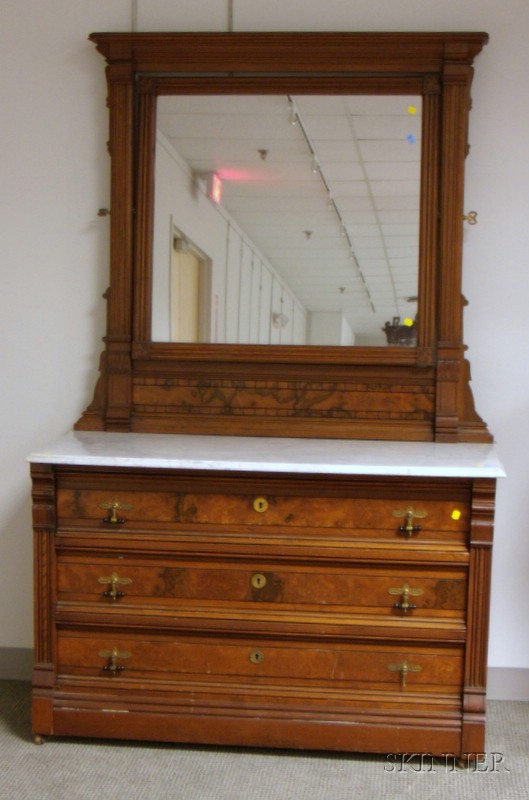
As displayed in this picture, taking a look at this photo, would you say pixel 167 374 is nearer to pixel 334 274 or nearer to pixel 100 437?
pixel 100 437

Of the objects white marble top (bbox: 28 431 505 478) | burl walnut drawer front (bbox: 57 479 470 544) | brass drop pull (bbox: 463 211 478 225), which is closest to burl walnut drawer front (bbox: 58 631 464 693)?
burl walnut drawer front (bbox: 57 479 470 544)

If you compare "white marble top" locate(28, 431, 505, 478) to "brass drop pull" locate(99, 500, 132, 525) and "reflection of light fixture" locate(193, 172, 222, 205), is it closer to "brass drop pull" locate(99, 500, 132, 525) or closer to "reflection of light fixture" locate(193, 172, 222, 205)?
"brass drop pull" locate(99, 500, 132, 525)

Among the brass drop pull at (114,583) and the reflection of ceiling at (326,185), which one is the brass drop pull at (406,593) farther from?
the reflection of ceiling at (326,185)

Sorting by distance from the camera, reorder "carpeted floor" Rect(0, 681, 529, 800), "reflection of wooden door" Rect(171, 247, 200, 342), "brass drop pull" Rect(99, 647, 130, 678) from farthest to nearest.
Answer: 1. "reflection of wooden door" Rect(171, 247, 200, 342)
2. "brass drop pull" Rect(99, 647, 130, 678)
3. "carpeted floor" Rect(0, 681, 529, 800)

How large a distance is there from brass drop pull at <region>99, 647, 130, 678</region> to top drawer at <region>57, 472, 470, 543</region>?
37 cm

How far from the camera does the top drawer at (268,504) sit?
2732 mm

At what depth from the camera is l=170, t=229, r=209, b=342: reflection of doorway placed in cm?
328

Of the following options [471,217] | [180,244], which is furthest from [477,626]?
[180,244]

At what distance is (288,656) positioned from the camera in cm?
279

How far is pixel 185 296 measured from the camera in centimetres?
329

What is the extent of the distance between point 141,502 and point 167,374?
649mm

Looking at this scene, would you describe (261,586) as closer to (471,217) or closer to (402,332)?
(402,332)

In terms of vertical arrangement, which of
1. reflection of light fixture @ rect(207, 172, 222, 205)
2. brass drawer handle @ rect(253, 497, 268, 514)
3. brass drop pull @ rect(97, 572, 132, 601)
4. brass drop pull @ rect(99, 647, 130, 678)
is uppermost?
reflection of light fixture @ rect(207, 172, 222, 205)

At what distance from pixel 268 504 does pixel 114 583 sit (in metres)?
0.52
